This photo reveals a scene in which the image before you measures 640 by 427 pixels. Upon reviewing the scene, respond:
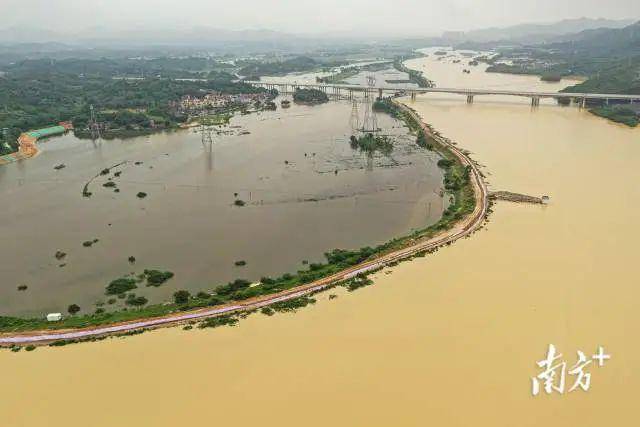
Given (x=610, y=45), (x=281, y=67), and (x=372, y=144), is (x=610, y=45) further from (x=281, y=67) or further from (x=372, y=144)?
(x=372, y=144)

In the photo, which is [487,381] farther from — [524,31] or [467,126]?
[524,31]

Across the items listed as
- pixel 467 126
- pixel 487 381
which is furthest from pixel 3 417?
pixel 467 126

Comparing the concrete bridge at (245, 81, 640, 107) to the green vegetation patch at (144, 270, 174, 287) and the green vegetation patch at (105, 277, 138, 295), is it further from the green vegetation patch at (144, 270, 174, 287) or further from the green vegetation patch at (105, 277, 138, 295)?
the green vegetation patch at (105, 277, 138, 295)

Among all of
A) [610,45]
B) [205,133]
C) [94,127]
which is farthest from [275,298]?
[610,45]

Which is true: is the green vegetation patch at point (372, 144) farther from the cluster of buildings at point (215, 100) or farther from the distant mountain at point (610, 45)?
the distant mountain at point (610, 45)

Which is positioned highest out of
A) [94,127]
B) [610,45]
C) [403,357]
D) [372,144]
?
[610,45]

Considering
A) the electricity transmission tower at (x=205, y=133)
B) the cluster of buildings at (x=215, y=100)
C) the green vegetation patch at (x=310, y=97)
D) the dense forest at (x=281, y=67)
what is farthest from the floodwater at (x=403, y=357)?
the dense forest at (x=281, y=67)
